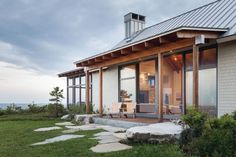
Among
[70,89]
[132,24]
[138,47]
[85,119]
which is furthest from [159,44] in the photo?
[70,89]

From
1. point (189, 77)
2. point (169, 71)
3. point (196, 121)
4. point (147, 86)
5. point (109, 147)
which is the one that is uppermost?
point (169, 71)

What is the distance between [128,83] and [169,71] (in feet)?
9.96

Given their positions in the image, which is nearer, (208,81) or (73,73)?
(208,81)

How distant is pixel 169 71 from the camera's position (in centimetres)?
1012

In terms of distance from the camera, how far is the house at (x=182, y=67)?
7.50 meters

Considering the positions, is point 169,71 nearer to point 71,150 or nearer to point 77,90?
point 71,150

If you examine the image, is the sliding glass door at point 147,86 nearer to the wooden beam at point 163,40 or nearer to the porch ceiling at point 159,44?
the porch ceiling at point 159,44

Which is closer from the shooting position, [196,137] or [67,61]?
[196,137]

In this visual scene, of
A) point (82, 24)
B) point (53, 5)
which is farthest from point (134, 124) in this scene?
point (82, 24)

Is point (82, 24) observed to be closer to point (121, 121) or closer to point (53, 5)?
point (53, 5)

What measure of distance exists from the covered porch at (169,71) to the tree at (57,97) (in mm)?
3444

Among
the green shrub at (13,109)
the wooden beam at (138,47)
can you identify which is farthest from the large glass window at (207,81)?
the green shrub at (13,109)

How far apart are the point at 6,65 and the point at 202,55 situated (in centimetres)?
1242

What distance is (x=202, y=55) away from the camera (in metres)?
8.66
